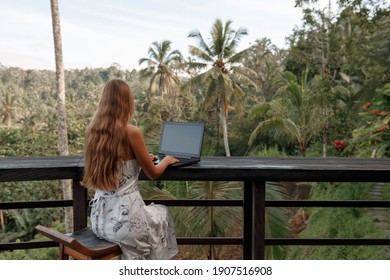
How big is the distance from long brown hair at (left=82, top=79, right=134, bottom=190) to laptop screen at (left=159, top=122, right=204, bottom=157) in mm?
440

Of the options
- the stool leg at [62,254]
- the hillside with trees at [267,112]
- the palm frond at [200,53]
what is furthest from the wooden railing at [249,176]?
the palm frond at [200,53]

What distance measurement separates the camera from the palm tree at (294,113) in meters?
13.2

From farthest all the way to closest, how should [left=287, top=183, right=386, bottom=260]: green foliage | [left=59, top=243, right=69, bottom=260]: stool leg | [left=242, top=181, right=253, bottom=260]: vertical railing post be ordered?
[left=287, top=183, right=386, bottom=260]: green foliage
[left=242, top=181, right=253, bottom=260]: vertical railing post
[left=59, top=243, right=69, bottom=260]: stool leg

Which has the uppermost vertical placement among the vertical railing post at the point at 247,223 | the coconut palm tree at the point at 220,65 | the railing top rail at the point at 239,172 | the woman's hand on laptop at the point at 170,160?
the coconut palm tree at the point at 220,65

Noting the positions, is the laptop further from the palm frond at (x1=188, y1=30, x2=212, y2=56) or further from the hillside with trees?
the palm frond at (x1=188, y1=30, x2=212, y2=56)

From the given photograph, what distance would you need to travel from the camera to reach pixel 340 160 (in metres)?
→ 2.18

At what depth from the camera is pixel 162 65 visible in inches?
961

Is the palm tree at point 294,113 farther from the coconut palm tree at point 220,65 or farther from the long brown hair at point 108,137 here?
the long brown hair at point 108,137

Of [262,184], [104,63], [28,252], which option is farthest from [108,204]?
[104,63]

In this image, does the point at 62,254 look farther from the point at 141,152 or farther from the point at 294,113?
the point at 294,113

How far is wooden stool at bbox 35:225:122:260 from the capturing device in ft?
4.70

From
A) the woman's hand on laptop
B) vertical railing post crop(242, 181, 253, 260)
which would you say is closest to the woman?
the woman's hand on laptop

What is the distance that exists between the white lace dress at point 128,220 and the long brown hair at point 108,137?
6 centimetres

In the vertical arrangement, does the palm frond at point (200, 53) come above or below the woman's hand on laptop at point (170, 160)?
above
